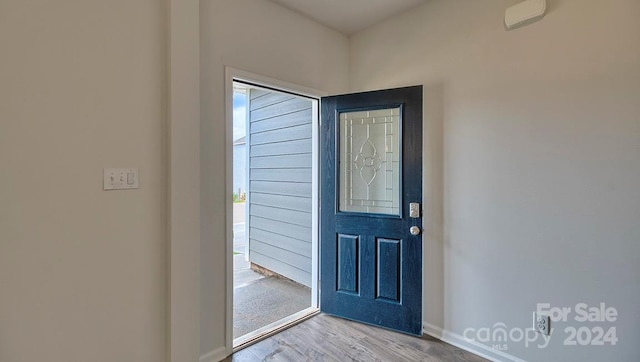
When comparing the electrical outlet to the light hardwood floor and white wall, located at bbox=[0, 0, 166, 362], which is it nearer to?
the light hardwood floor

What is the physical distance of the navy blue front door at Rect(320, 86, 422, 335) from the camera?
2385 millimetres

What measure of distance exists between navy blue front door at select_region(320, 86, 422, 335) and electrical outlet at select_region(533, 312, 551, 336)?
29.6 inches

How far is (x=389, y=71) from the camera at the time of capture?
8.91ft

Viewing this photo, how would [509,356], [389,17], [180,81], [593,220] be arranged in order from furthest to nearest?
[389,17], [509,356], [180,81], [593,220]

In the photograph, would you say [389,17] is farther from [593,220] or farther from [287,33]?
[593,220]

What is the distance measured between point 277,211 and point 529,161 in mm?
2917

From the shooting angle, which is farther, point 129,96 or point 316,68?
point 316,68

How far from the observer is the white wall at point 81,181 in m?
1.44

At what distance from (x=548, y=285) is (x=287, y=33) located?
271 cm

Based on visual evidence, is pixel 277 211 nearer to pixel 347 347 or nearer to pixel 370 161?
pixel 370 161

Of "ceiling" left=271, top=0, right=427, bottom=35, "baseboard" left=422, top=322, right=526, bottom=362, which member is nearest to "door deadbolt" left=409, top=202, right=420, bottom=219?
"baseboard" left=422, top=322, right=526, bottom=362

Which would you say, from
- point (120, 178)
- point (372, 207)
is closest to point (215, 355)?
point (120, 178)

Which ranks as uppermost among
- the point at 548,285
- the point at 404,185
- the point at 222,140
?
the point at 222,140

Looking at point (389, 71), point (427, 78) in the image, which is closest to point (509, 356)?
→ point (427, 78)
